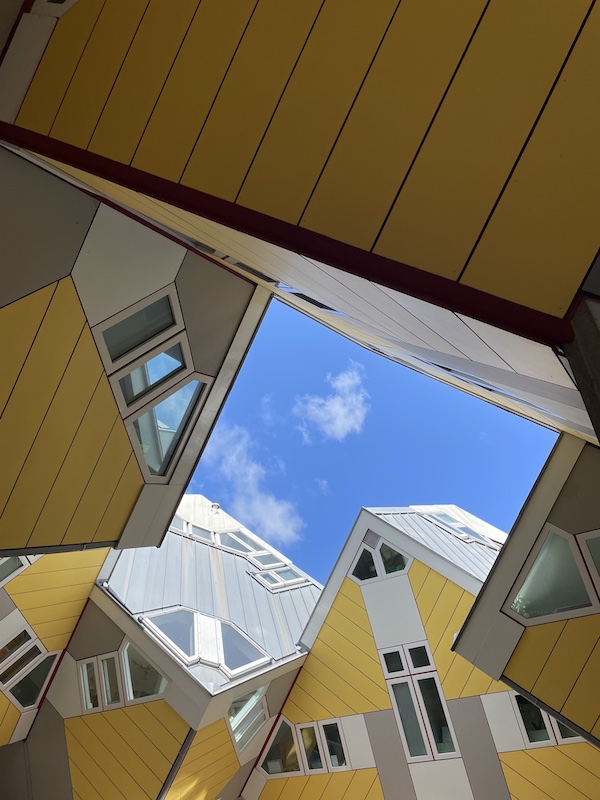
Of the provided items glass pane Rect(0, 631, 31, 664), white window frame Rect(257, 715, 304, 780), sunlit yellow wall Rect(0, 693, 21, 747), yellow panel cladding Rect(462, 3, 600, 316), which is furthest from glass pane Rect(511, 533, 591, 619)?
sunlit yellow wall Rect(0, 693, 21, 747)

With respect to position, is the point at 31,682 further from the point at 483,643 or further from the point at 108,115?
the point at 108,115

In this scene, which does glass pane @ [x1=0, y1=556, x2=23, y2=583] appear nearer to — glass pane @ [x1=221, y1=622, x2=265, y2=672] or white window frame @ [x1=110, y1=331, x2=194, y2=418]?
glass pane @ [x1=221, y1=622, x2=265, y2=672]

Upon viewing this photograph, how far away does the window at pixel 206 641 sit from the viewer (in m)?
6.83

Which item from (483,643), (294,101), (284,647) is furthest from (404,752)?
(294,101)

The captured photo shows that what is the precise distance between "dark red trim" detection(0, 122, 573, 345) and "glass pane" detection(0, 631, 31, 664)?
6967 mm

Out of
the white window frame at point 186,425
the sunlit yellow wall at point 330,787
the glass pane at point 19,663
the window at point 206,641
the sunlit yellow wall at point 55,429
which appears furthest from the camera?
the sunlit yellow wall at point 330,787

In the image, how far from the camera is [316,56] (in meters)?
1.80

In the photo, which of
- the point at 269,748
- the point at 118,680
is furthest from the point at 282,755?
the point at 118,680

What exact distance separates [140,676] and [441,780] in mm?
4380

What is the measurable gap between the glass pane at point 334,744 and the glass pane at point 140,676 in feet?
9.52

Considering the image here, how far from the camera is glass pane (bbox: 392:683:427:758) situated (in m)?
7.12

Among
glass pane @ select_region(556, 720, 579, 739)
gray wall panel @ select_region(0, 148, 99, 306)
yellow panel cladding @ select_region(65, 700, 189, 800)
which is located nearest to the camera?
gray wall panel @ select_region(0, 148, 99, 306)

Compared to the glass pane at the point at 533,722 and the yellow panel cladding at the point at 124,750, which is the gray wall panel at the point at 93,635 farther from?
the glass pane at the point at 533,722

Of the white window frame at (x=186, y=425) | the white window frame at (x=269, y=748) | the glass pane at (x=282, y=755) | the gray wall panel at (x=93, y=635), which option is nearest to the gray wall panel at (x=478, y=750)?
the white window frame at (x=269, y=748)
